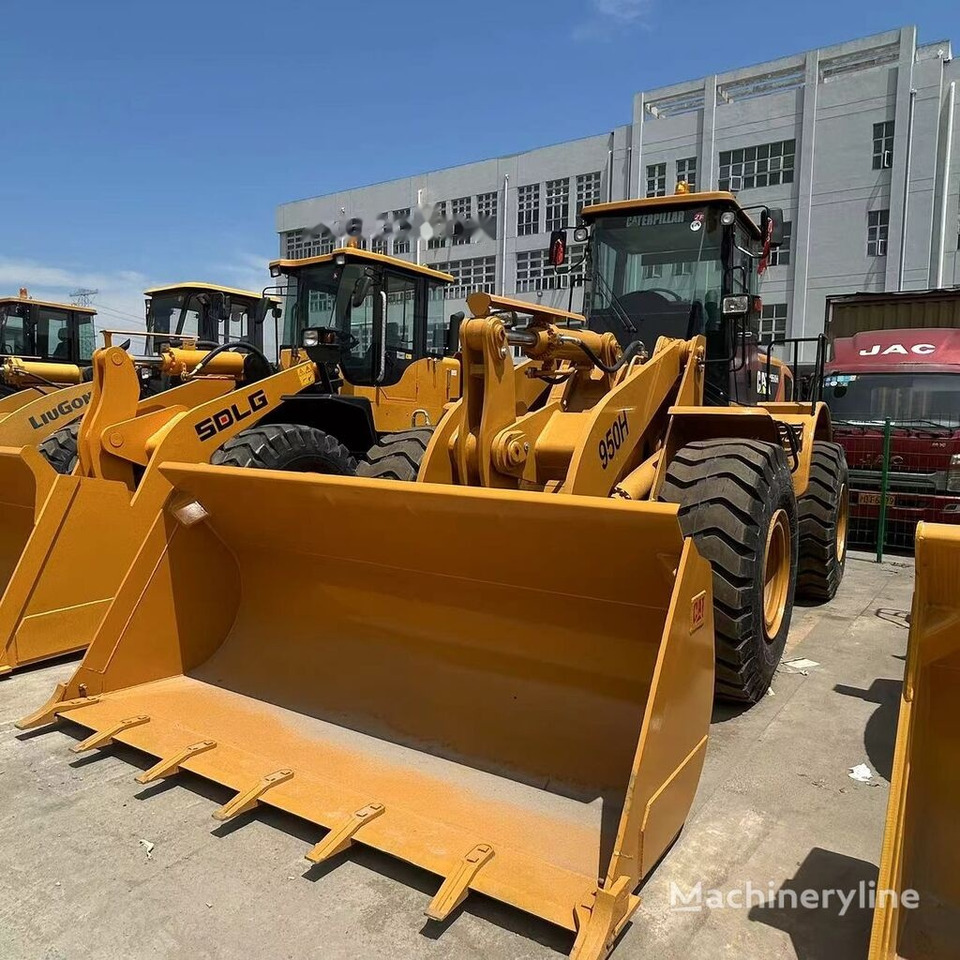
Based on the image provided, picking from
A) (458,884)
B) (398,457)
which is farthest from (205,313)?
(458,884)

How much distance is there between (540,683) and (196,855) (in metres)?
1.40

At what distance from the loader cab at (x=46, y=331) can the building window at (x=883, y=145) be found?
79.1 feet

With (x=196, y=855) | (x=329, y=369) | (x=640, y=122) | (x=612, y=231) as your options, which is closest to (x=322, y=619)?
(x=196, y=855)

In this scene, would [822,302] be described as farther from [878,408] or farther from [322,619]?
[322,619]

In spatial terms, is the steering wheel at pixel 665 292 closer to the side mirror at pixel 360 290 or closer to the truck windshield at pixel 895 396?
the side mirror at pixel 360 290

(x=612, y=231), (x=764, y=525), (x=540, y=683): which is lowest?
(x=540, y=683)

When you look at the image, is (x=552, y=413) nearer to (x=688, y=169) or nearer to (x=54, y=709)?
(x=54, y=709)

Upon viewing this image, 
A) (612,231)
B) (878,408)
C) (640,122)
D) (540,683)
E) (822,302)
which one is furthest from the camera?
(640,122)

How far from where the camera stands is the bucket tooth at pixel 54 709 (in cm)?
343

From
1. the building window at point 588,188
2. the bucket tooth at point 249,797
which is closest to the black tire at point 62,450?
the bucket tooth at point 249,797

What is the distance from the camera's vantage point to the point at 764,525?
12.3 ft

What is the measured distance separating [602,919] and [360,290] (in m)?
6.09

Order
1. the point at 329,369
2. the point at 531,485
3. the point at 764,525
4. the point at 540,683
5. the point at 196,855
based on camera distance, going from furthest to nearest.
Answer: the point at 329,369 < the point at 531,485 < the point at 764,525 < the point at 540,683 < the point at 196,855

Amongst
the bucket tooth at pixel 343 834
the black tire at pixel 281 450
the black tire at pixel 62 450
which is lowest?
the bucket tooth at pixel 343 834
